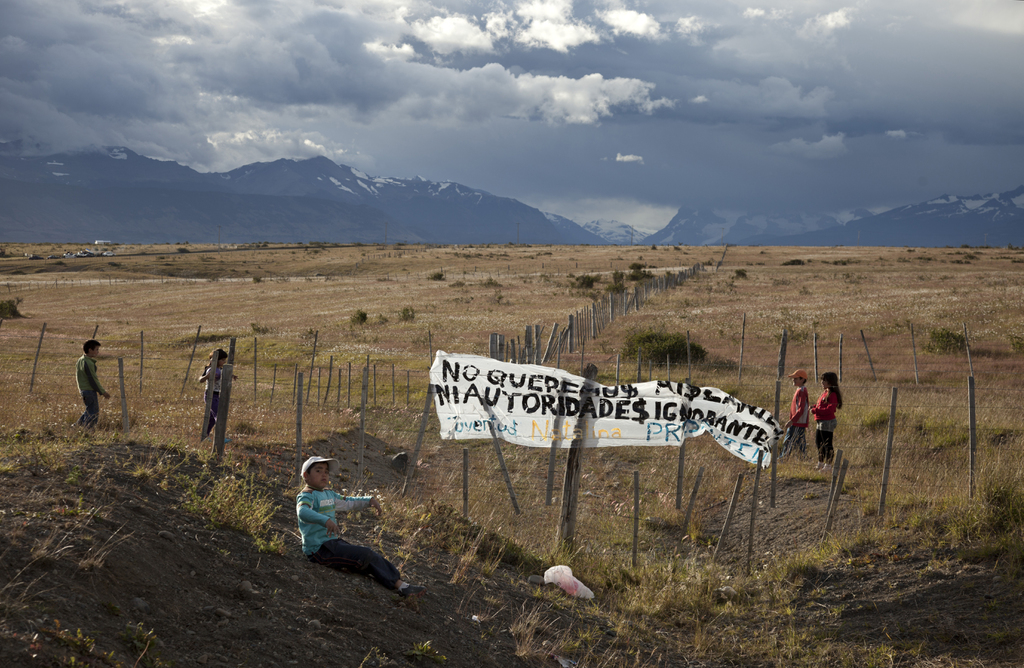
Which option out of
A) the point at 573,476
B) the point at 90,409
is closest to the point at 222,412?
the point at 90,409

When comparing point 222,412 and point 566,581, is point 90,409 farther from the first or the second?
point 566,581

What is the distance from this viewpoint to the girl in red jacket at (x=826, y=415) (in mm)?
12953

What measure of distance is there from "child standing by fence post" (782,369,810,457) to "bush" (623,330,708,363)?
1277 cm

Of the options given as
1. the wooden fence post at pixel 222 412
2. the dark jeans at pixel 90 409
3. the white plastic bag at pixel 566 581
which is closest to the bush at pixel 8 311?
the dark jeans at pixel 90 409

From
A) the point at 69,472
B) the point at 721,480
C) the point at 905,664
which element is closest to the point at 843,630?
the point at 905,664

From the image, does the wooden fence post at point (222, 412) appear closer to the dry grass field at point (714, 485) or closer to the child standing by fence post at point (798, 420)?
the dry grass field at point (714, 485)

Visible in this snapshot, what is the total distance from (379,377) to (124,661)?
883 inches

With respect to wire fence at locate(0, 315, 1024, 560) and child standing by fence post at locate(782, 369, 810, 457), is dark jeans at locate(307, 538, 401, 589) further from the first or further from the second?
child standing by fence post at locate(782, 369, 810, 457)

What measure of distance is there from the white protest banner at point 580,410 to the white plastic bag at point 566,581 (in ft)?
5.98

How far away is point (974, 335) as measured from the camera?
2978cm

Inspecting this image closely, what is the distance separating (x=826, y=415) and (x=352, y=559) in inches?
385

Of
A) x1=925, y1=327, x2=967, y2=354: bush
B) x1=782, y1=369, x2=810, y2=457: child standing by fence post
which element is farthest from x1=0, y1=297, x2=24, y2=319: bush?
x1=925, y1=327, x2=967, y2=354: bush

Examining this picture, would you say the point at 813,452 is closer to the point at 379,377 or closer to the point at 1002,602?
the point at 1002,602

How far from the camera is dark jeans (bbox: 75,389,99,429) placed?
1243 cm
